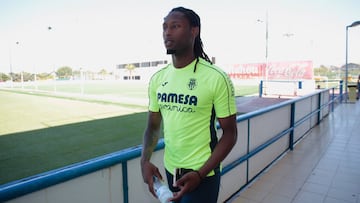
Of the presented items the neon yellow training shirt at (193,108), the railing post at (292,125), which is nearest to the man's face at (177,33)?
the neon yellow training shirt at (193,108)

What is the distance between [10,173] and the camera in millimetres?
4645

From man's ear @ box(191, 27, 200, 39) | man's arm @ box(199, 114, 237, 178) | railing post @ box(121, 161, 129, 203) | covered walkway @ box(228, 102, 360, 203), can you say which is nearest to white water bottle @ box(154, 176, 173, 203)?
man's arm @ box(199, 114, 237, 178)

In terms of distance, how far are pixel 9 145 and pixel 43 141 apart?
767 millimetres

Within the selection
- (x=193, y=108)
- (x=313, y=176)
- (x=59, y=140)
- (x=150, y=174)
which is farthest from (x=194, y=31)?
(x=59, y=140)

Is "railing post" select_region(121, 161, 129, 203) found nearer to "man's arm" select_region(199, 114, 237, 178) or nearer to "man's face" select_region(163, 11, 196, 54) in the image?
"man's arm" select_region(199, 114, 237, 178)

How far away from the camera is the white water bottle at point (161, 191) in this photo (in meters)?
1.40

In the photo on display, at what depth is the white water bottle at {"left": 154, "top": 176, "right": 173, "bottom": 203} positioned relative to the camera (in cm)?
140

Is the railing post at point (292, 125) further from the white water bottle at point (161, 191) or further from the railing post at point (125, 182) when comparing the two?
the white water bottle at point (161, 191)

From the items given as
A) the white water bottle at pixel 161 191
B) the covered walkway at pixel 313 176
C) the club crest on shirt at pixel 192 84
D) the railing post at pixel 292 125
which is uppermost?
the club crest on shirt at pixel 192 84

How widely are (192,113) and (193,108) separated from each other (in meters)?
0.03

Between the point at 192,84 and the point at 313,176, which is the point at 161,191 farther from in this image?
the point at 313,176

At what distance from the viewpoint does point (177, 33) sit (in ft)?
4.60

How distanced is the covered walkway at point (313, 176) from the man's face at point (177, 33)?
2.57 metres

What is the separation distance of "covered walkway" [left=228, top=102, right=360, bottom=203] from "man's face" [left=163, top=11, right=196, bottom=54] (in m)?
2.57
